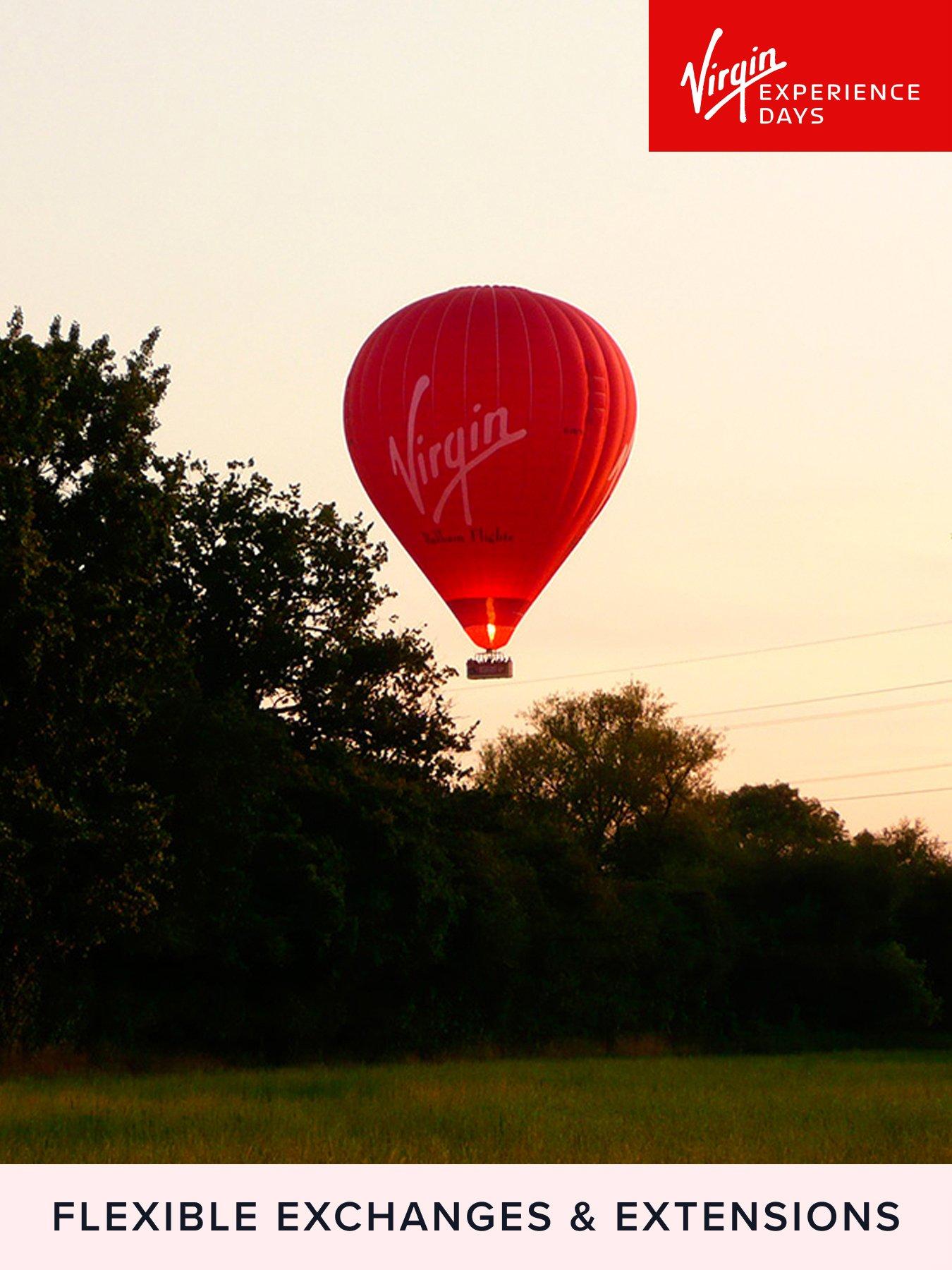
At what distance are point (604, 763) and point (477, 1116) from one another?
6218 centimetres

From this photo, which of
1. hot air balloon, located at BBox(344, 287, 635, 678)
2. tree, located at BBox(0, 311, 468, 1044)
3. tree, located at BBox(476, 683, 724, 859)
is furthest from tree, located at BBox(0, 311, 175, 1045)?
tree, located at BBox(476, 683, 724, 859)

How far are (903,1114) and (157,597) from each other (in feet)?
70.1

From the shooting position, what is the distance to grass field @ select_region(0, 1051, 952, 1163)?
68.8ft

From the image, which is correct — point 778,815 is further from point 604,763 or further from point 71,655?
point 71,655

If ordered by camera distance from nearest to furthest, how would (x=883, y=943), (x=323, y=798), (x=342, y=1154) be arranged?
(x=342, y=1154) → (x=323, y=798) → (x=883, y=943)

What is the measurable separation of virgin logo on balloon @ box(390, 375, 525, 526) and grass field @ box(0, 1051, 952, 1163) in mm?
11522

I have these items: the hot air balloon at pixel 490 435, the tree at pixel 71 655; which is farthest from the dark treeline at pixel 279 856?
the hot air balloon at pixel 490 435

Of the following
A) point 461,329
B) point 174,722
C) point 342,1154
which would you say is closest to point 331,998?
point 174,722

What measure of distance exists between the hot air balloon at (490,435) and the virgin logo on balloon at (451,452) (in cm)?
3

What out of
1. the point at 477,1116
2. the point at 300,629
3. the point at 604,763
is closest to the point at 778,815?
the point at 604,763

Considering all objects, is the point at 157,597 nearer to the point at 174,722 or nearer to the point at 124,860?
the point at 174,722

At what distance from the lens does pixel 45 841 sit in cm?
3241

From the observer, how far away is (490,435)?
37.1 meters

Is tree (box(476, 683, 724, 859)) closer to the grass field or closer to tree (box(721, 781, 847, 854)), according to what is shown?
tree (box(721, 781, 847, 854))
